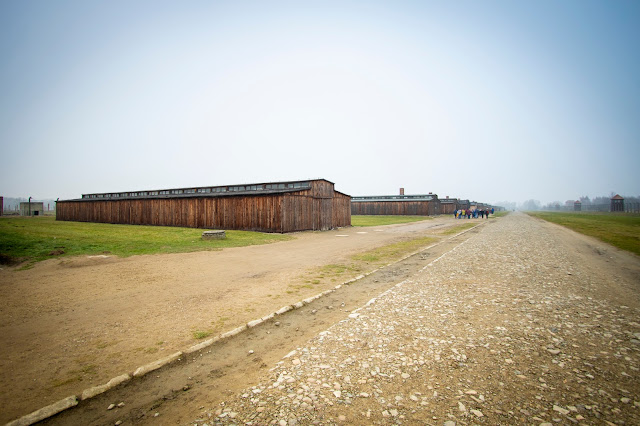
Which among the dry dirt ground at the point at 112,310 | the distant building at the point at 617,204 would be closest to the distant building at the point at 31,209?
the dry dirt ground at the point at 112,310

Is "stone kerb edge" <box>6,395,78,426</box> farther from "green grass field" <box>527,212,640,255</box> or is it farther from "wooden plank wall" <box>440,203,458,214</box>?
"wooden plank wall" <box>440,203,458,214</box>

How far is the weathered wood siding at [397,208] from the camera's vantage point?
72.7 m

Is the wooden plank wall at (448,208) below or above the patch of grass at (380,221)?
above

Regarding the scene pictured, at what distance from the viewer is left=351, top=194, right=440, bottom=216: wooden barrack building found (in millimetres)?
72875

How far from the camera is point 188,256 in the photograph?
14992 millimetres

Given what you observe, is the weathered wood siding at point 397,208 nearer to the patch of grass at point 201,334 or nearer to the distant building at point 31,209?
the patch of grass at point 201,334

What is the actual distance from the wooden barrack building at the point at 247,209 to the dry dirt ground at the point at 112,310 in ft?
50.2

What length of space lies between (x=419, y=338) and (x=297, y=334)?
250 centimetres

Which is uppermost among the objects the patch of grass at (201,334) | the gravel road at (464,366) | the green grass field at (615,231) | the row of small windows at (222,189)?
the row of small windows at (222,189)

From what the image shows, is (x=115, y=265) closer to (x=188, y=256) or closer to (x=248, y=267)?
(x=188, y=256)

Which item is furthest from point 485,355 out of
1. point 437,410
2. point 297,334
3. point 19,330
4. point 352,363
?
point 19,330

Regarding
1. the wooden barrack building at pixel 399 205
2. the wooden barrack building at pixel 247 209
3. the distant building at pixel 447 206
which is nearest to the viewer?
the wooden barrack building at pixel 247 209

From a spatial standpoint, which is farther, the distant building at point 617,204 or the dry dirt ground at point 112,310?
the distant building at point 617,204

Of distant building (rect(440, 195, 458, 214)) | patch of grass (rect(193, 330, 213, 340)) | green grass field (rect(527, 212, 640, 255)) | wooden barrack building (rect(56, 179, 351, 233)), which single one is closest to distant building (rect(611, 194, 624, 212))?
distant building (rect(440, 195, 458, 214))
